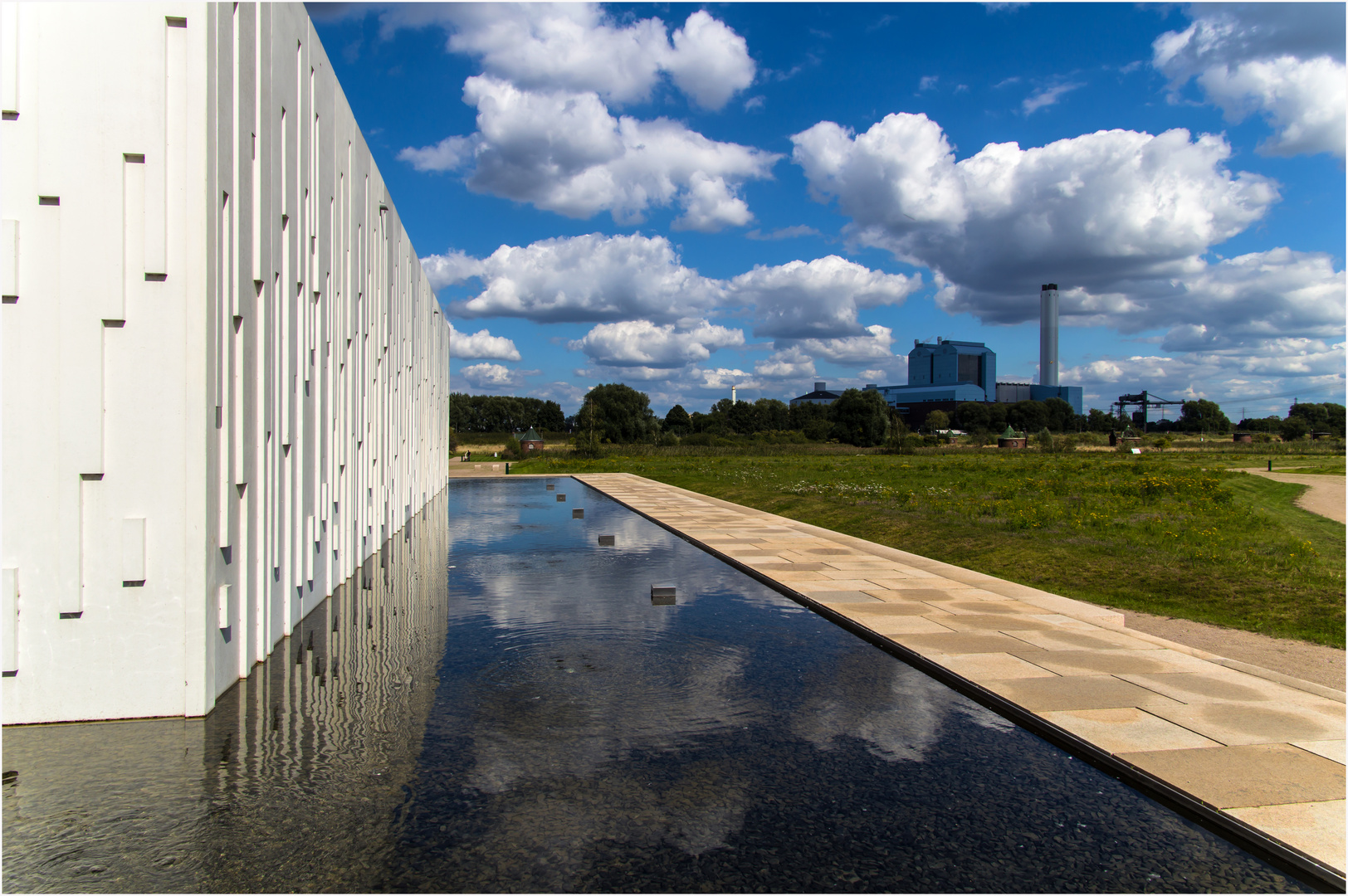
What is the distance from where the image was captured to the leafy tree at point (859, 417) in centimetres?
8550

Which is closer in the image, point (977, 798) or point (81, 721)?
point (977, 798)

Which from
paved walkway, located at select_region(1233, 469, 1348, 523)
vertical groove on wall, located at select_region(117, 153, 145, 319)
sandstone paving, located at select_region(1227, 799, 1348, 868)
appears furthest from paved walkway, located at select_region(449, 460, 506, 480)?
sandstone paving, located at select_region(1227, 799, 1348, 868)

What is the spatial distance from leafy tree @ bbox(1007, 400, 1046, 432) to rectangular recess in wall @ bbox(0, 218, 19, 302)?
15115 centimetres

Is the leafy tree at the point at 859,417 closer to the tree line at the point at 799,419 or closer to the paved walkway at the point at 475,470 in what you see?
the tree line at the point at 799,419

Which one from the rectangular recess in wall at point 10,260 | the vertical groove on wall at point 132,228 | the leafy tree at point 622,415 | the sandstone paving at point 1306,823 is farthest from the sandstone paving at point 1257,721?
the leafy tree at point 622,415

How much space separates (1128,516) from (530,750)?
1425 centimetres

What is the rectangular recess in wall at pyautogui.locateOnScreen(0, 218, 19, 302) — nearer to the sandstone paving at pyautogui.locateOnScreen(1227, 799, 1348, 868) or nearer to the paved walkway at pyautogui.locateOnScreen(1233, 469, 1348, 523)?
the sandstone paving at pyautogui.locateOnScreen(1227, 799, 1348, 868)

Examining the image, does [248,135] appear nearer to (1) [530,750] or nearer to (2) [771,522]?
(1) [530,750]

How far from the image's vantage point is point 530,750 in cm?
456

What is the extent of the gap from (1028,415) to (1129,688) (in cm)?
15268

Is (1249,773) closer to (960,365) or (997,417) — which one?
(997,417)

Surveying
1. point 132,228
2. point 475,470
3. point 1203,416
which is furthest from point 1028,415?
point 132,228

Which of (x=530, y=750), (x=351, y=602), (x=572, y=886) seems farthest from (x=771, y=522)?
(x=572, y=886)

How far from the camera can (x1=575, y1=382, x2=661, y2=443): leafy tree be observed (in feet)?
269
